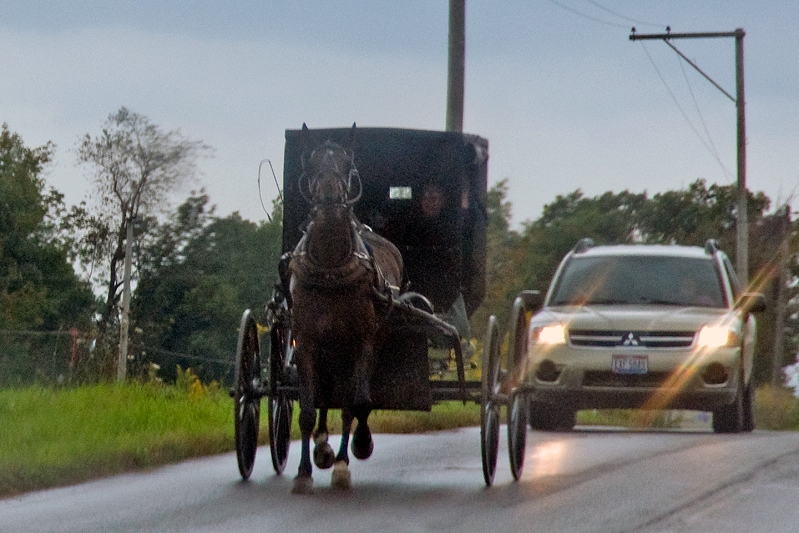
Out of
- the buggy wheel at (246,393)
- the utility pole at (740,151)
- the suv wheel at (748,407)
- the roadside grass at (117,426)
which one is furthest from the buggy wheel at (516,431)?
the utility pole at (740,151)

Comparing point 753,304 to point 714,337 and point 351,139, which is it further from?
point 351,139

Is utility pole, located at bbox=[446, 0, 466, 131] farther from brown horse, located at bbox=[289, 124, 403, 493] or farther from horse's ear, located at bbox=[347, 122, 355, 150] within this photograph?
brown horse, located at bbox=[289, 124, 403, 493]

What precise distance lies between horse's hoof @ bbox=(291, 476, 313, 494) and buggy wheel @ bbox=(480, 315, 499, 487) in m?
1.12

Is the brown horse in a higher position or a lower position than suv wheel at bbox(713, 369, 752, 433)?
higher

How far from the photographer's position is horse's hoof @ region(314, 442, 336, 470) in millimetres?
11117

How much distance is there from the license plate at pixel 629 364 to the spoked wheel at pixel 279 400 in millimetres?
5139

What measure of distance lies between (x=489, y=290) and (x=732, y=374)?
210 ft

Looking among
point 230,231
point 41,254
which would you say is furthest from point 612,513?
point 230,231

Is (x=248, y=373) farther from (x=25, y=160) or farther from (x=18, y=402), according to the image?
(x=25, y=160)

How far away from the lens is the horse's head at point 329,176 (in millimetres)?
10094

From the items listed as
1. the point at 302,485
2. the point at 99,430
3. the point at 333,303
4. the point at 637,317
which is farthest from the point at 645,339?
the point at 333,303

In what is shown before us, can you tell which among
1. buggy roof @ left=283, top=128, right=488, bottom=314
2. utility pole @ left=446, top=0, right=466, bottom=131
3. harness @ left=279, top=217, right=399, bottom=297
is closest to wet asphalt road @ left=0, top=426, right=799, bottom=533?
harness @ left=279, top=217, right=399, bottom=297

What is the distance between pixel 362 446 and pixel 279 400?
654 millimetres

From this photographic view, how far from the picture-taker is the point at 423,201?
14.1 metres
